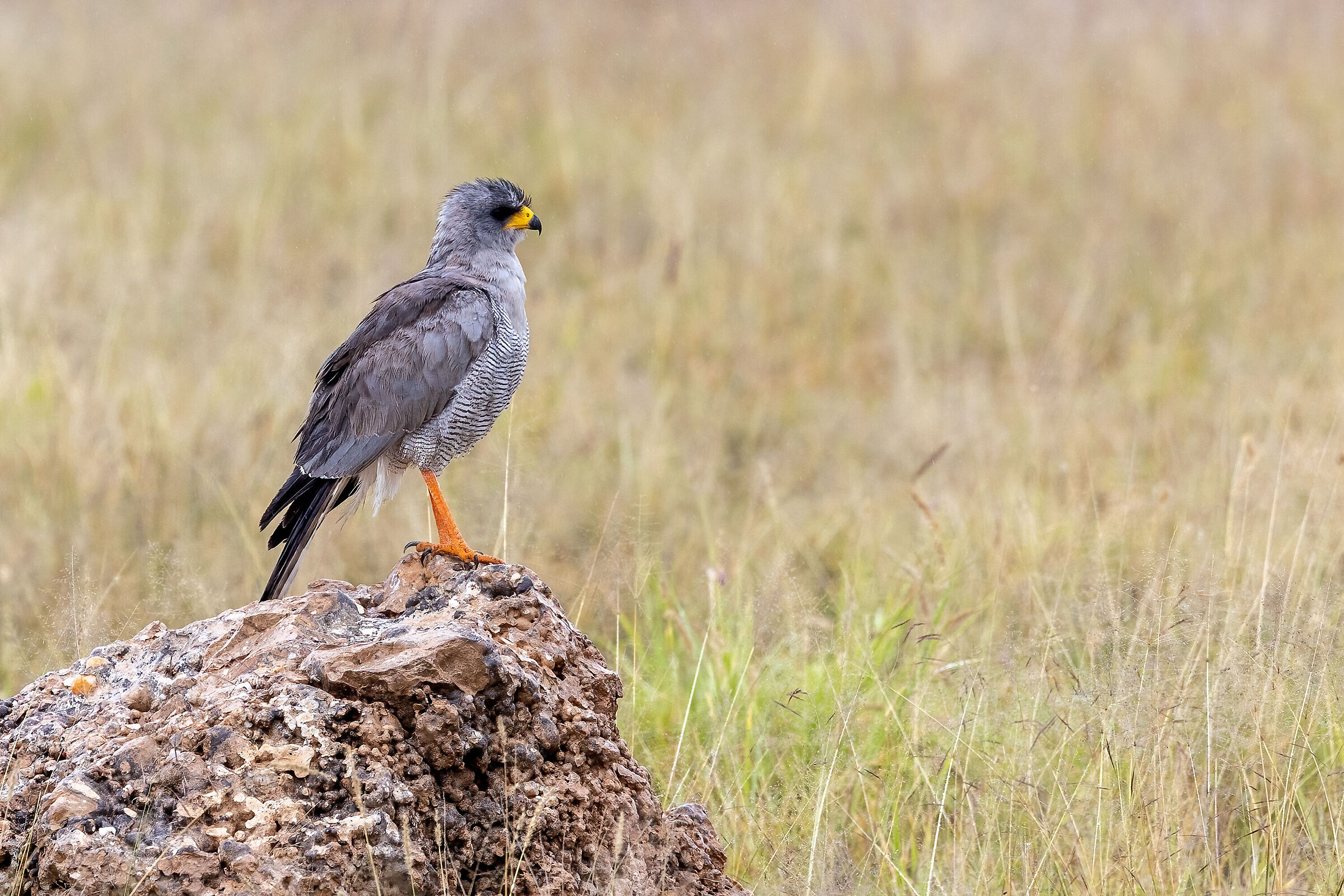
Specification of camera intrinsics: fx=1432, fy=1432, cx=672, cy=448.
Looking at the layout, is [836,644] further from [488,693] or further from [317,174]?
[317,174]

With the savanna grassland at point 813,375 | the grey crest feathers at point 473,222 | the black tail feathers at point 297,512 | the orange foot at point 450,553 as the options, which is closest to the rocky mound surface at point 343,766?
the orange foot at point 450,553

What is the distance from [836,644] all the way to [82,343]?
4461mm

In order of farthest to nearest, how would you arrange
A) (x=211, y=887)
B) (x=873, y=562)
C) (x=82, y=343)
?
(x=82, y=343), (x=873, y=562), (x=211, y=887)

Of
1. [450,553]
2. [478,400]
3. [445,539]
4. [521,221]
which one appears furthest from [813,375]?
[450,553]

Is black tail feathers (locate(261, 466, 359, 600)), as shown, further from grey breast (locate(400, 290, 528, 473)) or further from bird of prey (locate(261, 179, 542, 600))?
grey breast (locate(400, 290, 528, 473))

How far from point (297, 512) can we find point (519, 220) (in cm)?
110

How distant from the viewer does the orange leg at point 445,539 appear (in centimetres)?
316

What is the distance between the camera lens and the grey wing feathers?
12.6ft

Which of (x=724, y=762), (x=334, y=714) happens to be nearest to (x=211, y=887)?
(x=334, y=714)

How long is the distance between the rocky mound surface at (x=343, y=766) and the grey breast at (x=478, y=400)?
110 centimetres

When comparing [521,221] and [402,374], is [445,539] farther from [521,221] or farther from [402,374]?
[521,221]

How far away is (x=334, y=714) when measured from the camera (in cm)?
246

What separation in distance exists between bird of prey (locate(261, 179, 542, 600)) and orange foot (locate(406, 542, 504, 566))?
0.44 m

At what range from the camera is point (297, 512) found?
3.90m
